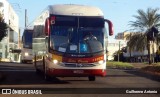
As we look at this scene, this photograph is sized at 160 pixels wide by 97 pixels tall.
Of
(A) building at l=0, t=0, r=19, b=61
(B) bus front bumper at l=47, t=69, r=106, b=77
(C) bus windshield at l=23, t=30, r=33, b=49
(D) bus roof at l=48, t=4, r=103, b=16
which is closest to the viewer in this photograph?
(B) bus front bumper at l=47, t=69, r=106, b=77

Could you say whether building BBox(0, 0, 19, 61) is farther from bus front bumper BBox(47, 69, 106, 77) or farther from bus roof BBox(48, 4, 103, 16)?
bus front bumper BBox(47, 69, 106, 77)

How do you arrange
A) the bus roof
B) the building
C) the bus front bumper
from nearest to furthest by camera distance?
the bus front bumper, the bus roof, the building

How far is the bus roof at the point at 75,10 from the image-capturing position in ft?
63.1

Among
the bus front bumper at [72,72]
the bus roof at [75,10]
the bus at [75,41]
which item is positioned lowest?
the bus front bumper at [72,72]

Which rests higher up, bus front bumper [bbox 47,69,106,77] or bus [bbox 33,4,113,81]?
bus [bbox 33,4,113,81]

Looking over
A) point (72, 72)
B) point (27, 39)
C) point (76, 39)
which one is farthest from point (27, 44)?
point (72, 72)

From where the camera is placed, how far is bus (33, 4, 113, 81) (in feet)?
61.2

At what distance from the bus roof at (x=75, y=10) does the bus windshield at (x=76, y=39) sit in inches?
26.5

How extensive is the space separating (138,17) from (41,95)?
1402 inches

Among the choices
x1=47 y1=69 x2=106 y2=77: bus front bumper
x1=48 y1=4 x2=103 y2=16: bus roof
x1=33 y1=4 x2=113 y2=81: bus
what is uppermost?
x1=48 y1=4 x2=103 y2=16: bus roof

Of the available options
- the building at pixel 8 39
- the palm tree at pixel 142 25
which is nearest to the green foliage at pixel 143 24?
the palm tree at pixel 142 25

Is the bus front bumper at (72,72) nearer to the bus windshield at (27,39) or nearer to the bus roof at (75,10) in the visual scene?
the bus roof at (75,10)

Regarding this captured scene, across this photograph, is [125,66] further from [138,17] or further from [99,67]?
[99,67]

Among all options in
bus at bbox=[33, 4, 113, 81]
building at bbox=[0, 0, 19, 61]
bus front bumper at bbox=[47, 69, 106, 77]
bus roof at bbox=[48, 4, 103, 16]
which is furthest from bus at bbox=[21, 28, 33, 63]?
bus front bumper at bbox=[47, 69, 106, 77]
